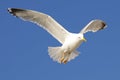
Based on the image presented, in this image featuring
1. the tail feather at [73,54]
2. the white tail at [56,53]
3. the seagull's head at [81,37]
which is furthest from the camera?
the tail feather at [73,54]

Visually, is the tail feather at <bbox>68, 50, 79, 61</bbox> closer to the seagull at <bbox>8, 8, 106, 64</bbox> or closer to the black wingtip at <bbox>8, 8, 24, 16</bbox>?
the seagull at <bbox>8, 8, 106, 64</bbox>

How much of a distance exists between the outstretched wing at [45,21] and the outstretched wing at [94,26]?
0.48 meters

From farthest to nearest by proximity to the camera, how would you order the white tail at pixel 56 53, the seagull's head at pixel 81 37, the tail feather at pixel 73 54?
the tail feather at pixel 73 54
the white tail at pixel 56 53
the seagull's head at pixel 81 37

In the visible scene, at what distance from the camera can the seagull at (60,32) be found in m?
21.0

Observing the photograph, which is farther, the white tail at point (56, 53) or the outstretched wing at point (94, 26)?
the outstretched wing at point (94, 26)

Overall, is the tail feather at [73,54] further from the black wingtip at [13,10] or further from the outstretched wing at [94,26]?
the black wingtip at [13,10]

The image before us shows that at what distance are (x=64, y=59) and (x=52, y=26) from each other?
1.04 meters

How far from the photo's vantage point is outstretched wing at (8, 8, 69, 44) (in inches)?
830

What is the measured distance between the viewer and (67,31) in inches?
846

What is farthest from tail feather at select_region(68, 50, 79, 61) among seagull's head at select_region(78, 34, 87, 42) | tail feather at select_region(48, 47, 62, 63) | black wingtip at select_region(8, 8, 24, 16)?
black wingtip at select_region(8, 8, 24, 16)

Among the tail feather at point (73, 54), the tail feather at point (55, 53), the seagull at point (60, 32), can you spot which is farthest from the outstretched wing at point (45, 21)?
the tail feather at point (55, 53)

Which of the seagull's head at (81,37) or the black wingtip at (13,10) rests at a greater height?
the black wingtip at (13,10)

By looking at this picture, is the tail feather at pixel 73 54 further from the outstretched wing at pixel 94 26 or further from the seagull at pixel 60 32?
the outstretched wing at pixel 94 26

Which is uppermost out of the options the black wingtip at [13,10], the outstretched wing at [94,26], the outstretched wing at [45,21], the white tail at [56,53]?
the black wingtip at [13,10]
